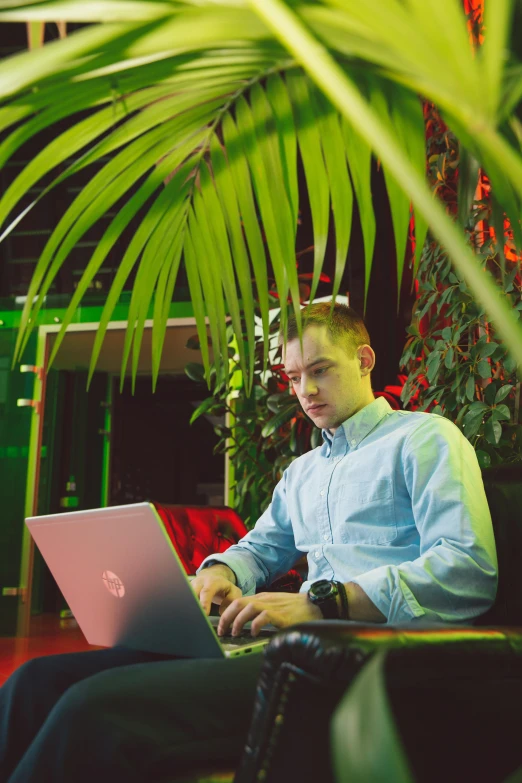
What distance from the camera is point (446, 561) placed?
51.3 inches

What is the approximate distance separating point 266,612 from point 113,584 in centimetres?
A: 25

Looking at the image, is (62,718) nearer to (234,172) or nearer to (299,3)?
(234,172)

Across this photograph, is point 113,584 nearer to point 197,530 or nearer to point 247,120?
point 247,120

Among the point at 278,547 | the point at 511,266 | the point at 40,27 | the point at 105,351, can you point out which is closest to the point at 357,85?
the point at 40,27

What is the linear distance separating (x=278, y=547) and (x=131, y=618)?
79cm

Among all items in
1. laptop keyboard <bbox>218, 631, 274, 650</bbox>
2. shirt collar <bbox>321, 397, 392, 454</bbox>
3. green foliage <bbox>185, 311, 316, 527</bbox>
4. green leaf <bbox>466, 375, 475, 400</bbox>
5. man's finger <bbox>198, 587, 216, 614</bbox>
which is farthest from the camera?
green foliage <bbox>185, 311, 316, 527</bbox>

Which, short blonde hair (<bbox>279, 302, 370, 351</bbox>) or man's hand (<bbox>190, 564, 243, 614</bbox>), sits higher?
short blonde hair (<bbox>279, 302, 370, 351</bbox>)

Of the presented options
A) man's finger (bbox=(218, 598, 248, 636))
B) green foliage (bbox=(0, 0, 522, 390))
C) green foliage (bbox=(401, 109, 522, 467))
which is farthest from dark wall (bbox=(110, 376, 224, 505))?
green foliage (bbox=(0, 0, 522, 390))

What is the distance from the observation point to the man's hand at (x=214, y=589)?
60.5 inches

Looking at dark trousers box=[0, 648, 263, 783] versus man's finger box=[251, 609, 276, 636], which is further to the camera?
man's finger box=[251, 609, 276, 636]

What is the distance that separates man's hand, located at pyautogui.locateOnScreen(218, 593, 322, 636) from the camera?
1.21 meters

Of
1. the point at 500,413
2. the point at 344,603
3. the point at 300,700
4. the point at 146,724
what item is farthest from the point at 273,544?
the point at 300,700

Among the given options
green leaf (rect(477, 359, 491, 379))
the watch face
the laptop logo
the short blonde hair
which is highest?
the short blonde hair

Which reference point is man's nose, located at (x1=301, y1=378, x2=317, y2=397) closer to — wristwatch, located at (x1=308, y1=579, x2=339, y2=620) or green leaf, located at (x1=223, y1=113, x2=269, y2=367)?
wristwatch, located at (x1=308, y1=579, x2=339, y2=620)
